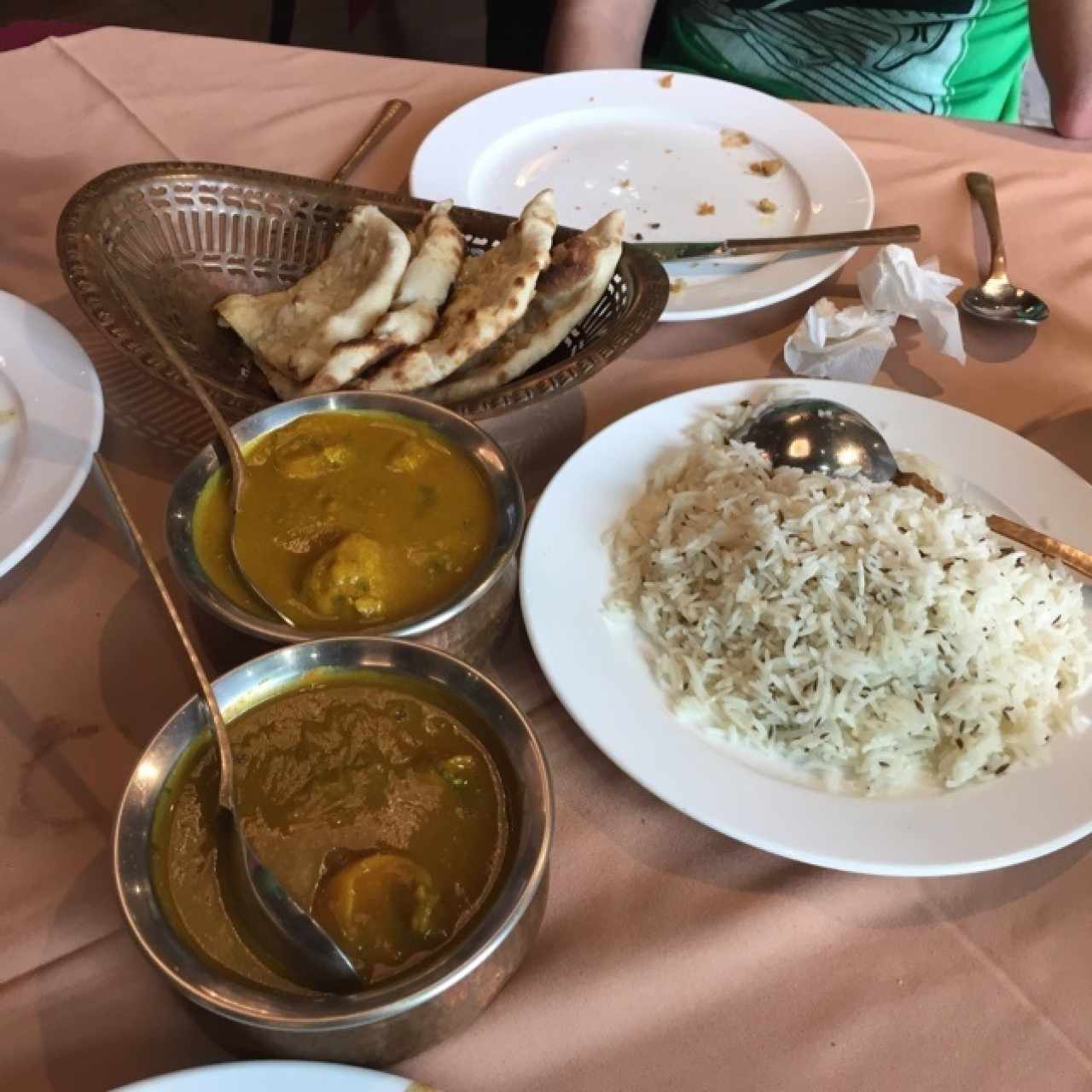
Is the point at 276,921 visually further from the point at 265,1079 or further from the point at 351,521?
the point at 351,521

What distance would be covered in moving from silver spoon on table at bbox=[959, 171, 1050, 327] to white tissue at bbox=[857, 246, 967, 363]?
0.26 ft

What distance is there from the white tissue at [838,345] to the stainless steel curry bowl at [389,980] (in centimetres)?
91

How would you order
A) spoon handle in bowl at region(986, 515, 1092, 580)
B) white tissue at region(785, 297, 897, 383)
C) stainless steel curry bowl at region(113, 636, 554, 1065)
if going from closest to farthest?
1. stainless steel curry bowl at region(113, 636, 554, 1065)
2. spoon handle in bowl at region(986, 515, 1092, 580)
3. white tissue at region(785, 297, 897, 383)

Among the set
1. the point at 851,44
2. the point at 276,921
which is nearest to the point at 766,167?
the point at 851,44

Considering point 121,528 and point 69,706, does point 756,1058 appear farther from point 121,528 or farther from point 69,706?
point 121,528

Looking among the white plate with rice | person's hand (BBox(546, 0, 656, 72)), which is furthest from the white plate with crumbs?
the white plate with rice

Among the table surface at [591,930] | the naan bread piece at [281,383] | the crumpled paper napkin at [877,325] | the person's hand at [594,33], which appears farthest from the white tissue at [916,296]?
the person's hand at [594,33]

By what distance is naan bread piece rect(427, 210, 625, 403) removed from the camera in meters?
1.37

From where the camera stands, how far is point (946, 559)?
1.15 metres

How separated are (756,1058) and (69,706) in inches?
32.1

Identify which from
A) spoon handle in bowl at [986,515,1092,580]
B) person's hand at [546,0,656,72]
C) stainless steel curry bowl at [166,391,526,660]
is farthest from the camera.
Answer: person's hand at [546,0,656,72]

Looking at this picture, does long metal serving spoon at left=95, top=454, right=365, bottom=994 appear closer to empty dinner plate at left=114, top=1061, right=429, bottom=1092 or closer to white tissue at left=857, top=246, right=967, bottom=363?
empty dinner plate at left=114, top=1061, right=429, bottom=1092

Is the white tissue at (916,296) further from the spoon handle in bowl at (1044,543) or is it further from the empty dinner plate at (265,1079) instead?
the empty dinner plate at (265,1079)

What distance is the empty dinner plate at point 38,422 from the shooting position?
3.90 ft
